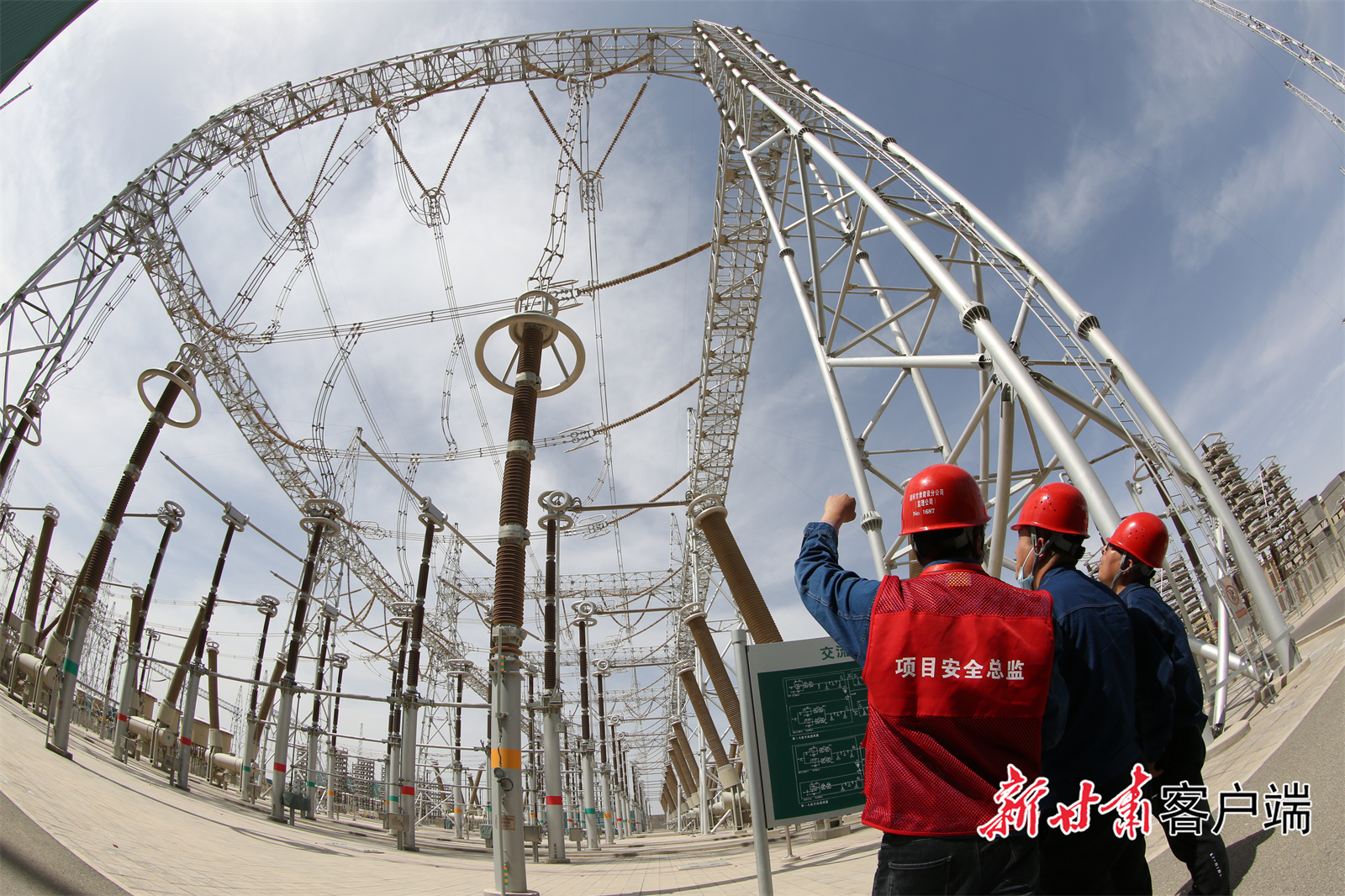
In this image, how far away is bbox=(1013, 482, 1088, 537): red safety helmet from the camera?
2547mm

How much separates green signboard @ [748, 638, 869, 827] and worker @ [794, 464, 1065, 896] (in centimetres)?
233

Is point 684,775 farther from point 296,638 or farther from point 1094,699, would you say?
point 1094,699

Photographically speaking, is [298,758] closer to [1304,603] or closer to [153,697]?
[153,697]

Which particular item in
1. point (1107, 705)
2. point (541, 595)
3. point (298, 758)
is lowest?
point (298, 758)

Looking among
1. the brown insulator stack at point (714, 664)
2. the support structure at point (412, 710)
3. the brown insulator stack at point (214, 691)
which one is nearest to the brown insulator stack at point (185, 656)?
the brown insulator stack at point (214, 691)

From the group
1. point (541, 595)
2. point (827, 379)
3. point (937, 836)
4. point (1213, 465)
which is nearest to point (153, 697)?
point (541, 595)

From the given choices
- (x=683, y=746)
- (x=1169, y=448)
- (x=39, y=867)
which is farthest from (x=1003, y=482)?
(x=683, y=746)

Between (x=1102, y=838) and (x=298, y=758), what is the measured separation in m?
27.5

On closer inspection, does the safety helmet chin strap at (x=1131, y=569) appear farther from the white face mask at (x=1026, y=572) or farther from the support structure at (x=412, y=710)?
the support structure at (x=412, y=710)

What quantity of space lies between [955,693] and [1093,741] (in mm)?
735

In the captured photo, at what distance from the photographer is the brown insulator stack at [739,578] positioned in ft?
45.8

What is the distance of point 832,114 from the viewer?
9.55 meters

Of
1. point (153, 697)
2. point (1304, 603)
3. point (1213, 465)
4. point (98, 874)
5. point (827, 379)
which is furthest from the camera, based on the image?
point (1213, 465)

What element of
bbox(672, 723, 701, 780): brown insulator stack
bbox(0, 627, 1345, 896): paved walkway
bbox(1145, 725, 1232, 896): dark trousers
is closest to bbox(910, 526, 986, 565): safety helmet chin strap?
bbox(1145, 725, 1232, 896): dark trousers
